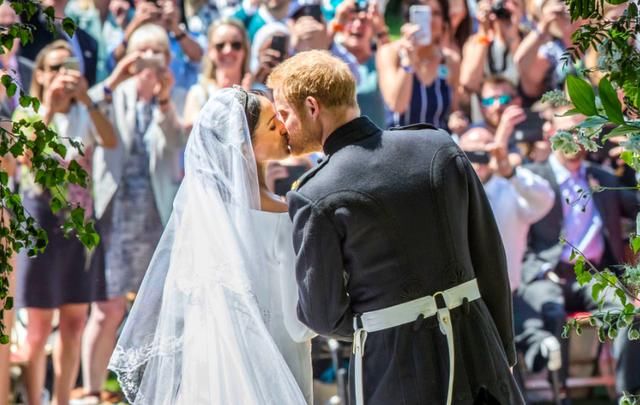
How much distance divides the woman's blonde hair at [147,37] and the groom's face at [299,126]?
4150mm

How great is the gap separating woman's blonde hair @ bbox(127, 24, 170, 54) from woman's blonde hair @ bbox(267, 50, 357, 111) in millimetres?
4187

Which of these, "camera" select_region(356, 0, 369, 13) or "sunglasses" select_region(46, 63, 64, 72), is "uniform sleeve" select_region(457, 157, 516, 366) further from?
"camera" select_region(356, 0, 369, 13)

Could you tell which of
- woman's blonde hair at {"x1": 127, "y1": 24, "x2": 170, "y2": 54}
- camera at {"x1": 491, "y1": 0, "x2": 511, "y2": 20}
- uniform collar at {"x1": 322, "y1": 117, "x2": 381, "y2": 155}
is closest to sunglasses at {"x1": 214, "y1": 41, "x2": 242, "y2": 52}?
woman's blonde hair at {"x1": 127, "y1": 24, "x2": 170, "y2": 54}

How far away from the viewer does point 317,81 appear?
279cm

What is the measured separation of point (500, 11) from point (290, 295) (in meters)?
4.61

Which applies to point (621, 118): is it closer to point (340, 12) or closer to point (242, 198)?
point (242, 198)

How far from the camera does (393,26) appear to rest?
7.14 m

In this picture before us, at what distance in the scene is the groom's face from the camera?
284cm

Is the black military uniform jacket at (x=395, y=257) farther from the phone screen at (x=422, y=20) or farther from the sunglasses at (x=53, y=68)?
the phone screen at (x=422, y=20)

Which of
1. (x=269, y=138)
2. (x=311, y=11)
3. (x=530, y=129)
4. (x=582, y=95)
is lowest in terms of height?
(x=582, y=95)

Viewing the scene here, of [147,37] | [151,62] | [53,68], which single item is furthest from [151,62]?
[53,68]

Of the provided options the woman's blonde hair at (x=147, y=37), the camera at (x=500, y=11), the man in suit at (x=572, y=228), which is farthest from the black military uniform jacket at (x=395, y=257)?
the camera at (x=500, y=11)

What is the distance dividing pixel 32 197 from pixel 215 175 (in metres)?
3.31

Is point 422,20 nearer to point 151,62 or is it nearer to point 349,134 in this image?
point 151,62
